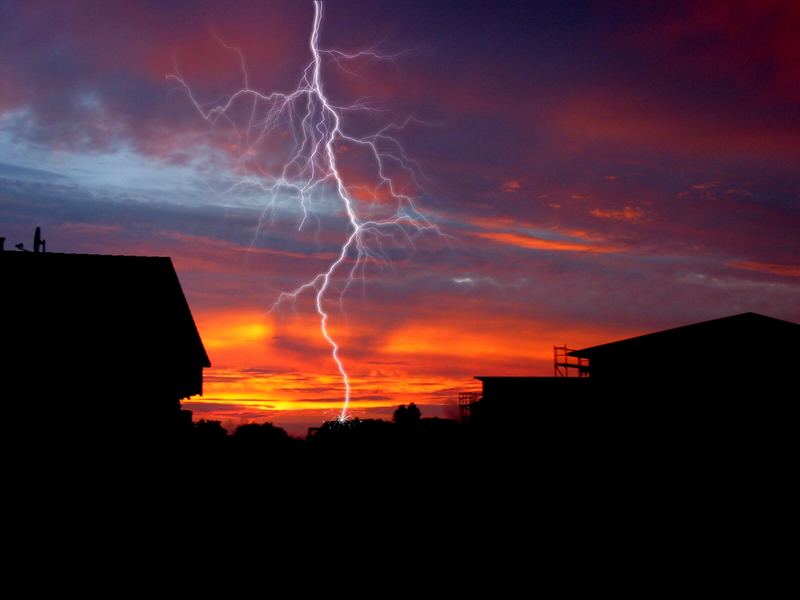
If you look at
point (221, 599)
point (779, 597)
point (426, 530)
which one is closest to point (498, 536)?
point (426, 530)

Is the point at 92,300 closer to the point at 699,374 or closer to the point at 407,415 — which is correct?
the point at 699,374

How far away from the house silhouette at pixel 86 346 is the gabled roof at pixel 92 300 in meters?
0.02

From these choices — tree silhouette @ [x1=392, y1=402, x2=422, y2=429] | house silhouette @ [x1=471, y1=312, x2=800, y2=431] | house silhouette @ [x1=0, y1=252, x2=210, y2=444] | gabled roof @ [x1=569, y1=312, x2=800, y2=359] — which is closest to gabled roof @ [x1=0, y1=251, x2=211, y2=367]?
house silhouette @ [x1=0, y1=252, x2=210, y2=444]

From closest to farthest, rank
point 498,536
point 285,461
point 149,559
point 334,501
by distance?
point 149,559 → point 498,536 → point 334,501 → point 285,461

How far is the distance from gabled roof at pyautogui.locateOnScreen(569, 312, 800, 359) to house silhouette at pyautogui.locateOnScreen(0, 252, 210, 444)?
47.3 feet

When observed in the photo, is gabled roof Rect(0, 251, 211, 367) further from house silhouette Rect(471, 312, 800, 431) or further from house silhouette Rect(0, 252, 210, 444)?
house silhouette Rect(471, 312, 800, 431)

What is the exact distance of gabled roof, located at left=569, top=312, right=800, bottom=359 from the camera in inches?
804

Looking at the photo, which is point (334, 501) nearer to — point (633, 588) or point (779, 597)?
point (633, 588)

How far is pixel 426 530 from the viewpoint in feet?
30.8

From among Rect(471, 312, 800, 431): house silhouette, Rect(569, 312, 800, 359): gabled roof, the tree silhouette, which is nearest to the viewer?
Rect(471, 312, 800, 431): house silhouette

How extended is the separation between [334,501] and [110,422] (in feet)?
20.6

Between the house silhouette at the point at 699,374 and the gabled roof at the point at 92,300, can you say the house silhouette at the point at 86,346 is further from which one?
the house silhouette at the point at 699,374

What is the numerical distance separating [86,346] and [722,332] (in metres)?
17.3

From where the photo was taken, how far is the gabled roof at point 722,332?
2042cm
